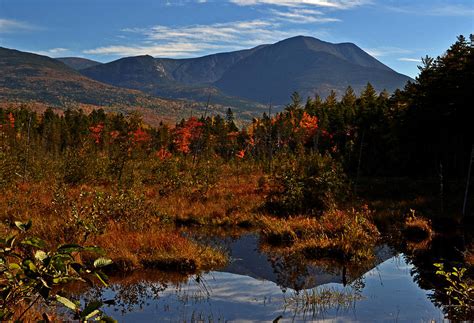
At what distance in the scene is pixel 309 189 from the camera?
60.4 ft

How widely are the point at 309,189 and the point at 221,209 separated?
3693 mm

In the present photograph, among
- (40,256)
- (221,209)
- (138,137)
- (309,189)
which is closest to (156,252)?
(221,209)

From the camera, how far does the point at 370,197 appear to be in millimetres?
25047

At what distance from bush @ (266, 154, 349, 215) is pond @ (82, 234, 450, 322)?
217 inches

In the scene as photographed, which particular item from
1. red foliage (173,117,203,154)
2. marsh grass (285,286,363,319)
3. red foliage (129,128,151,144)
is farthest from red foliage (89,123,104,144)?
marsh grass (285,286,363,319)

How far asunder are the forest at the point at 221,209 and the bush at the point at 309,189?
0.06m

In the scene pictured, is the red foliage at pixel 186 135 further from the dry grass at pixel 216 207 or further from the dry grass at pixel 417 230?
the dry grass at pixel 417 230

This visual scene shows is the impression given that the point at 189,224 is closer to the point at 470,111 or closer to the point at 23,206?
the point at 23,206

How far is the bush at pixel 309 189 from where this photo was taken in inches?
711

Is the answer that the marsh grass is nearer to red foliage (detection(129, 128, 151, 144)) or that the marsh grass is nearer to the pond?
the pond

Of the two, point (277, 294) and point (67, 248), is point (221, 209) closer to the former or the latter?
point (277, 294)

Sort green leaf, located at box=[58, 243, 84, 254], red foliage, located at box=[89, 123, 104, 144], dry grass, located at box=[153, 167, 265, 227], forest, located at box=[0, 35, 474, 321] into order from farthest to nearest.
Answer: red foliage, located at box=[89, 123, 104, 144], dry grass, located at box=[153, 167, 265, 227], forest, located at box=[0, 35, 474, 321], green leaf, located at box=[58, 243, 84, 254]

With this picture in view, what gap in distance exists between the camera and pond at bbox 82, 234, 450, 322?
854 cm

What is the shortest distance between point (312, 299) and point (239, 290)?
5.63ft
